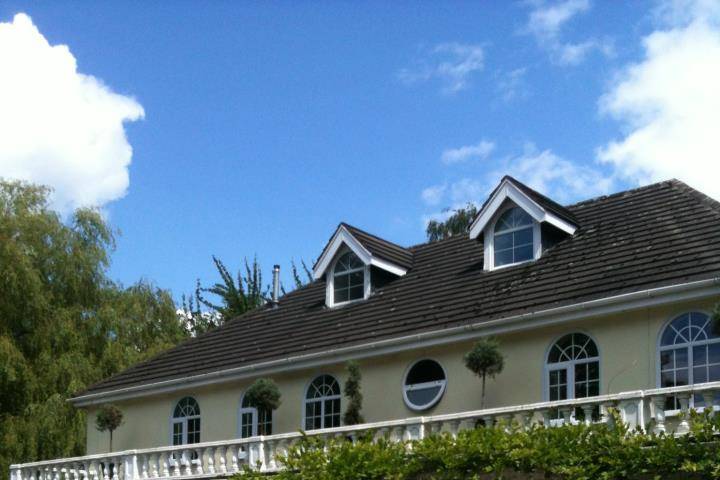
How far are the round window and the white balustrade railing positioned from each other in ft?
10.4

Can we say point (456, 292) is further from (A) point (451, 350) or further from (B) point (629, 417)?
(B) point (629, 417)

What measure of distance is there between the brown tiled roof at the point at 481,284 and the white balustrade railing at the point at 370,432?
2.93 metres

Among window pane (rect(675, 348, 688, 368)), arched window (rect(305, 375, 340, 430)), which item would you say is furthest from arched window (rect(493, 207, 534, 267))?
window pane (rect(675, 348, 688, 368))

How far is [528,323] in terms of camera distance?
22.3 meters

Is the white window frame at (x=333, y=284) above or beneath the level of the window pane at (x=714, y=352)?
above

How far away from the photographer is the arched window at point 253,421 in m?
27.4

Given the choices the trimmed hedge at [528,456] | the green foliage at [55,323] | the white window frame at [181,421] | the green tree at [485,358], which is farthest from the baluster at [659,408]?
the green foliage at [55,323]

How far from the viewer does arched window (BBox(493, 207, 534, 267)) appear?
2533 cm

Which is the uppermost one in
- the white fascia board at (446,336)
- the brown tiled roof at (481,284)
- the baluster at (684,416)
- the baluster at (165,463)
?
the brown tiled roof at (481,284)

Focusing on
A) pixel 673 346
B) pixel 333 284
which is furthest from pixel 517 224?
pixel 673 346

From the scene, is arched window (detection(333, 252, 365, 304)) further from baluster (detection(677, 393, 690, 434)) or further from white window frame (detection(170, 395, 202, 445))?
baluster (detection(677, 393, 690, 434))

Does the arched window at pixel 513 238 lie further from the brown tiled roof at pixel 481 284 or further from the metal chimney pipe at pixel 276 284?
the metal chimney pipe at pixel 276 284

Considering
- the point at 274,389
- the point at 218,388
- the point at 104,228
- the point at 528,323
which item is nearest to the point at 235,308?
the point at 104,228

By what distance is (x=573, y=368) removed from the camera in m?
22.1
